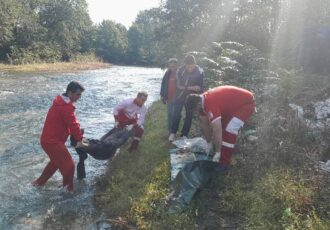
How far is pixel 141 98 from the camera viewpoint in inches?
352

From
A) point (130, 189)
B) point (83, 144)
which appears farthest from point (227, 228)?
point (83, 144)

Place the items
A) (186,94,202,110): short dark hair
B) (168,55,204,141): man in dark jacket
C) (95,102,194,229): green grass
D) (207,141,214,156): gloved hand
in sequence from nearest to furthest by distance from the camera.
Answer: (95,102,194,229): green grass → (186,94,202,110): short dark hair → (207,141,214,156): gloved hand → (168,55,204,141): man in dark jacket

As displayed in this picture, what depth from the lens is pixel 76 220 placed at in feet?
21.4

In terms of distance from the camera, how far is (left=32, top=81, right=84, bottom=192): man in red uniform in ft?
23.5

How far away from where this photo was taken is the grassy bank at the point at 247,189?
550cm

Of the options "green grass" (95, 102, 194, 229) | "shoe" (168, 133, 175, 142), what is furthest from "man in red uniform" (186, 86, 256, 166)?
"shoe" (168, 133, 175, 142)

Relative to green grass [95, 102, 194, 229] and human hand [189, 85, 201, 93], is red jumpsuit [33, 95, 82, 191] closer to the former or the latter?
green grass [95, 102, 194, 229]

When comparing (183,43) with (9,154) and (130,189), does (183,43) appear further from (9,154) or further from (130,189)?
(130,189)

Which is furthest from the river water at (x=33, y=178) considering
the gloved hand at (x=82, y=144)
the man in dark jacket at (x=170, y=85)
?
the man in dark jacket at (x=170, y=85)

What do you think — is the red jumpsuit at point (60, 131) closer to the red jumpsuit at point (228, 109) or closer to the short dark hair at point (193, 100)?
the short dark hair at point (193, 100)

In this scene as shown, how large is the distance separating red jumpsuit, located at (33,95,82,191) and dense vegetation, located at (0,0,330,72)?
9.13 m

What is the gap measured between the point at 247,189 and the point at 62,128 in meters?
3.50

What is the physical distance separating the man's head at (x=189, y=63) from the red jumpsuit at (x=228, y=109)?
76.8 inches

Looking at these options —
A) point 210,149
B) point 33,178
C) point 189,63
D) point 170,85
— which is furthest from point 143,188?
point 170,85
